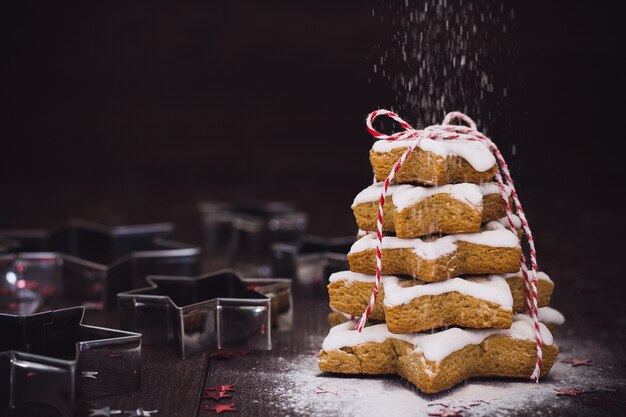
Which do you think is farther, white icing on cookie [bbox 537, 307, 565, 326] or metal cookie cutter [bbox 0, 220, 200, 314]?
metal cookie cutter [bbox 0, 220, 200, 314]

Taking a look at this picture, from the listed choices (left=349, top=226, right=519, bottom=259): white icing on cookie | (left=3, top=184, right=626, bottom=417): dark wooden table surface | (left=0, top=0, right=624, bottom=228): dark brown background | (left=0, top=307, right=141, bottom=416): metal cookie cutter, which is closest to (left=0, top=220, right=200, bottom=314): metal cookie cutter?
(left=3, top=184, right=626, bottom=417): dark wooden table surface

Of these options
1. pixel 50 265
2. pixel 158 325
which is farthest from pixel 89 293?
pixel 158 325

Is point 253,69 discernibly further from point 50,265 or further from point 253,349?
point 253,349

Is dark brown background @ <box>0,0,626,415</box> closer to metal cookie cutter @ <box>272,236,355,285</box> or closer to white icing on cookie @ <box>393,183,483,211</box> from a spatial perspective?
metal cookie cutter @ <box>272,236,355,285</box>

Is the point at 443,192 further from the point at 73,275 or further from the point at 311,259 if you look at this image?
the point at 73,275

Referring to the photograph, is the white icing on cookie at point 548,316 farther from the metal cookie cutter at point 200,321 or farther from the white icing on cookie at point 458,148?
the metal cookie cutter at point 200,321

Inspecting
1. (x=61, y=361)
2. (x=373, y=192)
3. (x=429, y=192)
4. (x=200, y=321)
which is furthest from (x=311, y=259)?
(x=61, y=361)
